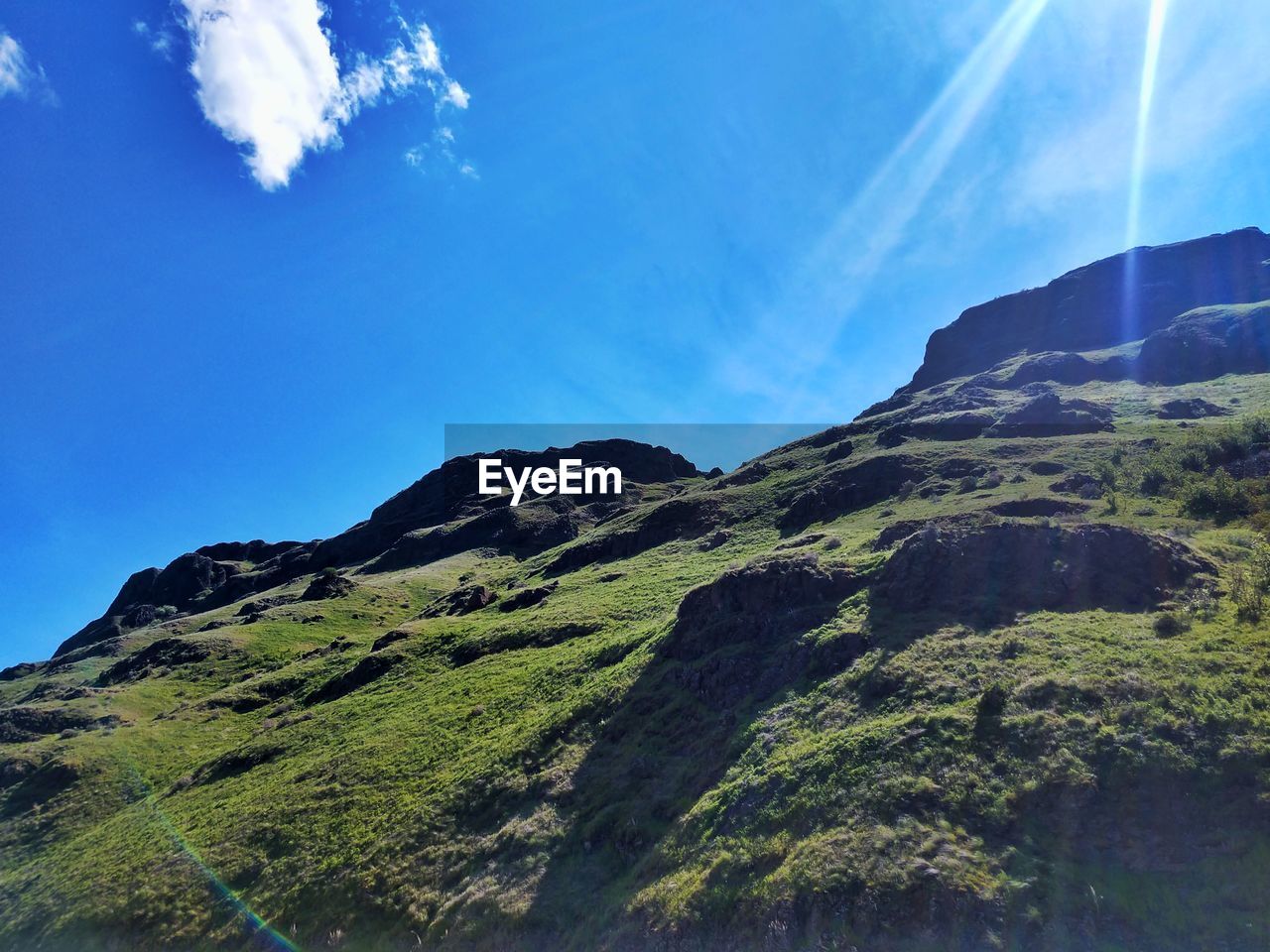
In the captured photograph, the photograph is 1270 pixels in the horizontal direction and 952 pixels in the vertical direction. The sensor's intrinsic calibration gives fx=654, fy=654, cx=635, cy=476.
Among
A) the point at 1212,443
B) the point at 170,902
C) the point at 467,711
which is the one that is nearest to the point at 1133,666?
the point at 467,711

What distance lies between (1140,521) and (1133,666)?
75.6ft

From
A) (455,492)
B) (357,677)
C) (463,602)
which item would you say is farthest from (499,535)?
(357,677)

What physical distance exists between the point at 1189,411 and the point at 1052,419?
812 inches

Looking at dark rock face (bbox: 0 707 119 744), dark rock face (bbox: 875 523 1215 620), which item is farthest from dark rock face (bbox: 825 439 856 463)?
dark rock face (bbox: 0 707 119 744)

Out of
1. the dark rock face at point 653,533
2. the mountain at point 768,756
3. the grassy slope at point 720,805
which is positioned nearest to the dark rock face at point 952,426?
the mountain at point 768,756

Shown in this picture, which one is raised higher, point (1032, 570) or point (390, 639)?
point (1032, 570)

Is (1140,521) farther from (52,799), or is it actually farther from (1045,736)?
(52,799)

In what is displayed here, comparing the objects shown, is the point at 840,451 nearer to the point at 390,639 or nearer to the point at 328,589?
the point at 390,639

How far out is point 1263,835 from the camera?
45.4 ft

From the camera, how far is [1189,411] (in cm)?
8644

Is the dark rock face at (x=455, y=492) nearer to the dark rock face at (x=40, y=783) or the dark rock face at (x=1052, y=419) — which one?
the dark rock face at (x=1052, y=419)

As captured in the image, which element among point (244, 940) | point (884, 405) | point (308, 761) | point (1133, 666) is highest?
point (884, 405)

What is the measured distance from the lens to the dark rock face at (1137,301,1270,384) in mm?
114062

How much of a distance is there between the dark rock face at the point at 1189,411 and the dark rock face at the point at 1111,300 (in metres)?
81.2
